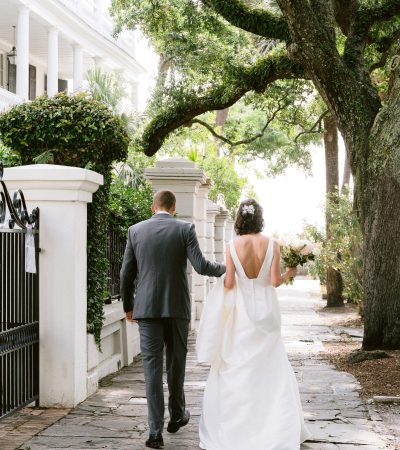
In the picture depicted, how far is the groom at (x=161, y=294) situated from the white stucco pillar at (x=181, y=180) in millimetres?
7307

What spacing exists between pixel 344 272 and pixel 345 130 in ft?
24.4

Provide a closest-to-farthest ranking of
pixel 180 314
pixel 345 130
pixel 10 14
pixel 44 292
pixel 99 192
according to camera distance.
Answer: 1. pixel 180 314
2. pixel 44 292
3. pixel 99 192
4. pixel 345 130
5. pixel 10 14

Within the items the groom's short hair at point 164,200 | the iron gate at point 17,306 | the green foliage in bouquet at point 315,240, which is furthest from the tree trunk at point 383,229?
the green foliage in bouquet at point 315,240

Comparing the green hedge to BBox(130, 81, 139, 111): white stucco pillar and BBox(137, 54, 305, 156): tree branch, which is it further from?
BBox(130, 81, 139, 111): white stucco pillar

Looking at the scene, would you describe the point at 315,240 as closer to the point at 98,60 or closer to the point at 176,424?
the point at 98,60

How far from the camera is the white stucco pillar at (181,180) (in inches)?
562

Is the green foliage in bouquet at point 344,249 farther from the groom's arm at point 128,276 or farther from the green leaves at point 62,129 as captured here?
the groom's arm at point 128,276

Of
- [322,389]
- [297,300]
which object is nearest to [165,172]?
[322,389]

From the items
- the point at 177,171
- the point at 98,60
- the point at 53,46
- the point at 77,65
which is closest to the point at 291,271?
the point at 177,171

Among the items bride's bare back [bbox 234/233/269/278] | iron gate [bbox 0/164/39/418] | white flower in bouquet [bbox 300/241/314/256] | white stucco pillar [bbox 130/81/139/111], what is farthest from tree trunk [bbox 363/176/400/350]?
white stucco pillar [bbox 130/81/139/111]

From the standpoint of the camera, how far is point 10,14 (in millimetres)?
26500

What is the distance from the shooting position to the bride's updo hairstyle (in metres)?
6.80

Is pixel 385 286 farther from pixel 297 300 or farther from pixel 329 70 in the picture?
pixel 297 300

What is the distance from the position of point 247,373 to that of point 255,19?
874 cm
